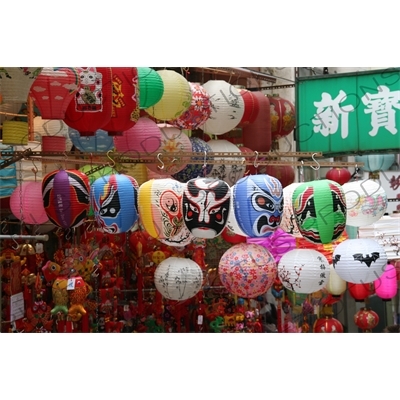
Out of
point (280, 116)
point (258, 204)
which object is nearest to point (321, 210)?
point (258, 204)

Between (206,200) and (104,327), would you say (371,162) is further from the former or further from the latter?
(206,200)

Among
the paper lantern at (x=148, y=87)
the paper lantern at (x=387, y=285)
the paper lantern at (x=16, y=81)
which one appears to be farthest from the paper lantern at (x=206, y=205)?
the paper lantern at (x=387, y=285)

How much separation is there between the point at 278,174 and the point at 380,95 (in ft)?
3.63

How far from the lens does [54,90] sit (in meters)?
3.84

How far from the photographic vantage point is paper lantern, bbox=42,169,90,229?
4.15 m

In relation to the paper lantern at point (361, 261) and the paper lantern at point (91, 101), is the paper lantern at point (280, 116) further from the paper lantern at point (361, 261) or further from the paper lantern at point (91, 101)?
the paper lantern at point (91, 101)

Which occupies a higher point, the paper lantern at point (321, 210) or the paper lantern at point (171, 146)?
the paper lantern at point (171, 146)

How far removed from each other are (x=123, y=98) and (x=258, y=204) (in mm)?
994

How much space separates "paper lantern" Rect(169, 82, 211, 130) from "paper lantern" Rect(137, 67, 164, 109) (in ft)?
1.68

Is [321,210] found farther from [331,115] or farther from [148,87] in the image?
[331,115]

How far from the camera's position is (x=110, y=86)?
4227mm

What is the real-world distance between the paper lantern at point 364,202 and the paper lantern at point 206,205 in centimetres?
91

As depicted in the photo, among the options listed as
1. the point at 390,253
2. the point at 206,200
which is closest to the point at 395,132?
the point at 390,253

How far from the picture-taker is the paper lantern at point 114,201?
13.8 feet
